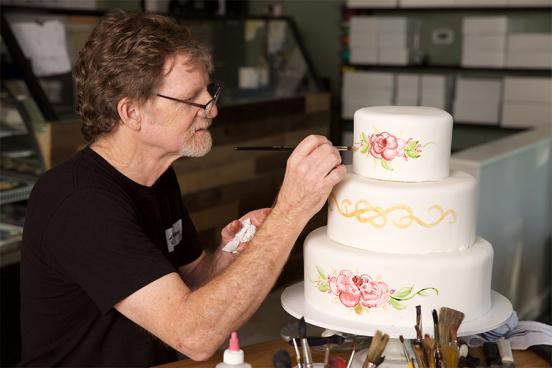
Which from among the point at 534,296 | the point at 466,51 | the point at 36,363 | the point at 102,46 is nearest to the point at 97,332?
the point at 36,363

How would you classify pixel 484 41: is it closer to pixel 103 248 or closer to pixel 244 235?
pixel 244 235

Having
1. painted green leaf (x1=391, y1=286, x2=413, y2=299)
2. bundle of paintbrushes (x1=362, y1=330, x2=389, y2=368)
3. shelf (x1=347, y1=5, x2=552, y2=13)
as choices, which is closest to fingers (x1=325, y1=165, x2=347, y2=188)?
painted green leaf (x1=391, y1=286, x2=413, y2=299)

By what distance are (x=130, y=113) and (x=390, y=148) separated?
1.91 feet

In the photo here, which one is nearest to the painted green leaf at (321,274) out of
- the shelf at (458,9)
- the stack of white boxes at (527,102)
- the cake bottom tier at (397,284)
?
the cake bottom tier at (397,284)

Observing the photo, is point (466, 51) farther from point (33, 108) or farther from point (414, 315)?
point (414, 315)

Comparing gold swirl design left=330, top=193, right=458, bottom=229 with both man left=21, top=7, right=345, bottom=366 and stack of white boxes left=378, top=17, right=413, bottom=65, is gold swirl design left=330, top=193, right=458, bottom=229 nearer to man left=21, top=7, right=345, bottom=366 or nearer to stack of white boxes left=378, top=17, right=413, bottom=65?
man left=21, top=7, right=345, bottom=366

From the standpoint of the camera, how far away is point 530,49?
5.05 meters

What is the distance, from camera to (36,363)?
5.49ft

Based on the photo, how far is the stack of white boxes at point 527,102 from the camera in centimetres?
504

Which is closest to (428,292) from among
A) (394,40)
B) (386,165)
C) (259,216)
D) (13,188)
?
(386,165)

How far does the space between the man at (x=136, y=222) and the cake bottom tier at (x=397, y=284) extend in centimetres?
11

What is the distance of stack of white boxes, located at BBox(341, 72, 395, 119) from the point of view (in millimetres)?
5660

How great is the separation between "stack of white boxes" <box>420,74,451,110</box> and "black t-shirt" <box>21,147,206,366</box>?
4.01m

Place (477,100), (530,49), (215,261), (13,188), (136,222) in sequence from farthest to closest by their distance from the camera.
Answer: (477,100) < (530,49) < (13,188) < (215,261) < (136,222)
